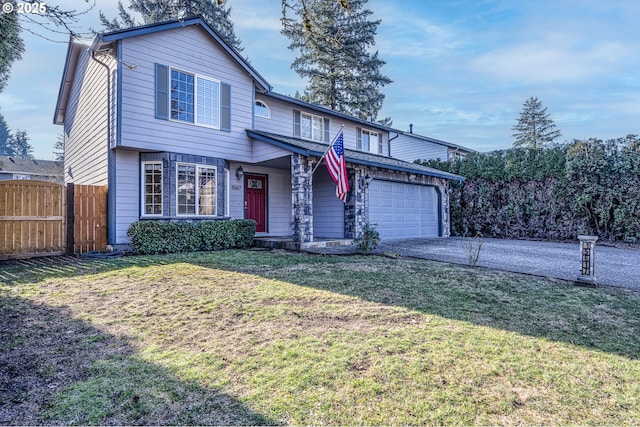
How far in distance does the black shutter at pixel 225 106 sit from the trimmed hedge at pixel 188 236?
3086 millimetres

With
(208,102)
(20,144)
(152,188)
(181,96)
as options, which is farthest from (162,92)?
(20,144)

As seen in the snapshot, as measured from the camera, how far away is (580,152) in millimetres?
12867

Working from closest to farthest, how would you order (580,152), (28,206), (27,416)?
(27,416) < (28,206) < (580,152)

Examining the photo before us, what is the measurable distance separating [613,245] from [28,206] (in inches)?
703

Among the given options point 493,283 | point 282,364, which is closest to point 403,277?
point 493,283

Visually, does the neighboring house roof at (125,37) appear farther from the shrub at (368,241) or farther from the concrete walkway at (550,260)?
the concrete walkway at (550,260)

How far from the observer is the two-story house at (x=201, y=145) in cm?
942

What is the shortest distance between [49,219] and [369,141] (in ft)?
41.6

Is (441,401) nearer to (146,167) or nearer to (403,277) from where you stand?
(403,277)

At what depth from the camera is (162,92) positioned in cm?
977

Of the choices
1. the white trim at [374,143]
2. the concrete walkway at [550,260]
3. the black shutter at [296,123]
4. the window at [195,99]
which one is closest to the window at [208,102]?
the window at [195,99]

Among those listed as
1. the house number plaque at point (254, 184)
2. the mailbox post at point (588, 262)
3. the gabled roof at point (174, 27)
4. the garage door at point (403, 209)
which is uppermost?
the gabled roof at point (174, 27)

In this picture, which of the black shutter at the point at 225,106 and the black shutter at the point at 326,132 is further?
the black shutter at the point at 326,132
